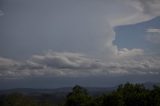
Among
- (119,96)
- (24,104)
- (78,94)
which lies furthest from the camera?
(24,104)

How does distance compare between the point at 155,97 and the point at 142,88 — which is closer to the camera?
the point at 155,97

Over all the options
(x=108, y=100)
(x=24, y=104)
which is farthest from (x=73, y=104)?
(x=24, y=104)

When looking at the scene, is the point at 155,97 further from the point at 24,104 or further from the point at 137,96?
the point at 24,104

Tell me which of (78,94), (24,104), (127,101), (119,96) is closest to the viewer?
(119,96)

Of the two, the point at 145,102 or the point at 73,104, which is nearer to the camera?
the point at 145,102

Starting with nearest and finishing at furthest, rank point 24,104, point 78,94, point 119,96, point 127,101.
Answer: point 119,96 → point 127,101 → point 78,94 → point 24,104

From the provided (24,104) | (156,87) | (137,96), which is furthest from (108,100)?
(24,104)

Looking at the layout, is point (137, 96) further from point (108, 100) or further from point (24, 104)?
point (24, 104)

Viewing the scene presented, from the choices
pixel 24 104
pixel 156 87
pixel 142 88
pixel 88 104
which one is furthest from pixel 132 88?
pixel 24 104

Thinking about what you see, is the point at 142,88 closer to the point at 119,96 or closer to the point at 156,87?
the point at 156,87
